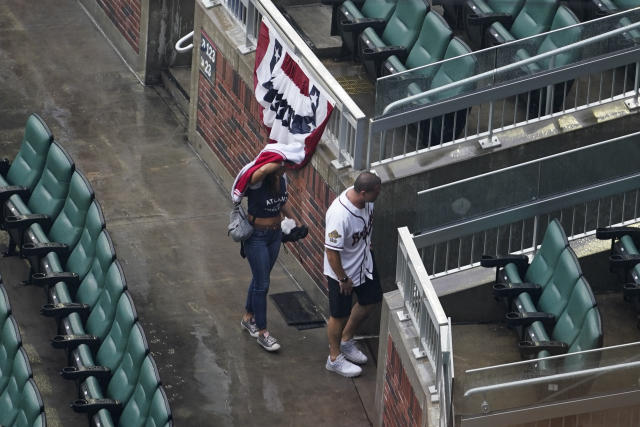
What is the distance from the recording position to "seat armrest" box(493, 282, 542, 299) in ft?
41.6

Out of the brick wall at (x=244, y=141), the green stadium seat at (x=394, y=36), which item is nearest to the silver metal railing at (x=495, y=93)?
the brick wall at (x=244, y=141)

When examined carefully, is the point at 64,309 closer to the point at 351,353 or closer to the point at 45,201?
the point at 45,201

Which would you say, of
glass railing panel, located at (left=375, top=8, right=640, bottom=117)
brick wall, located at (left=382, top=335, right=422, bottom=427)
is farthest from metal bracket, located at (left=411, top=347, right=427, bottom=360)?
glass railing panel, located at (left=375, top=8, right=640, bottom=117)

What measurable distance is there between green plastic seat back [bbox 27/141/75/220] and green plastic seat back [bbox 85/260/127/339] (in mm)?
1333

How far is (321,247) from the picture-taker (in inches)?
549

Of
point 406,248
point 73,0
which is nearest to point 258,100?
point 406,248

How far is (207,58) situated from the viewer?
16094mm

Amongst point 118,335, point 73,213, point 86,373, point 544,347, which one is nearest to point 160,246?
point 73,213

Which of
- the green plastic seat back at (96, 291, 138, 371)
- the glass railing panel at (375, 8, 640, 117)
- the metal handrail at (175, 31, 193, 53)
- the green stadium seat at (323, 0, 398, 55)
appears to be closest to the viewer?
the green plastic seat back at (96, 291, 138, 371)

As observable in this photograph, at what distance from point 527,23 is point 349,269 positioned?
10.9ft

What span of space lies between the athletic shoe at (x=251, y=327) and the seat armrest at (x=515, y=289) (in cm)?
194

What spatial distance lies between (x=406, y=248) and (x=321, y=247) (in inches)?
66.0

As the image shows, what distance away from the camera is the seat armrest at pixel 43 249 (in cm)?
1377

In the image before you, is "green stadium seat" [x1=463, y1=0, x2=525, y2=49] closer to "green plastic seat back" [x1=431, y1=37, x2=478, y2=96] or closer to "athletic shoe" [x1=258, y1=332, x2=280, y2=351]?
"green plastic seat back" [x1=431, y1=37, x2=478, y2=96]
